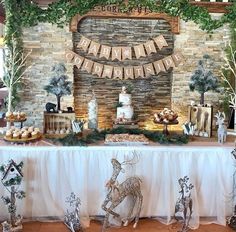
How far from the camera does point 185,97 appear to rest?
468 centimetres

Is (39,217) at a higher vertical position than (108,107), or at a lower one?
lower

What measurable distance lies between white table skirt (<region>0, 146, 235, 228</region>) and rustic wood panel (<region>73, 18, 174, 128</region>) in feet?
4.23

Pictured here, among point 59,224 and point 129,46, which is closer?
point 59,224

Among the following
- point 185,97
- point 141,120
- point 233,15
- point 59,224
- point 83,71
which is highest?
point 233,15

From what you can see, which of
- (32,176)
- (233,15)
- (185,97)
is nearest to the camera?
(32,176)

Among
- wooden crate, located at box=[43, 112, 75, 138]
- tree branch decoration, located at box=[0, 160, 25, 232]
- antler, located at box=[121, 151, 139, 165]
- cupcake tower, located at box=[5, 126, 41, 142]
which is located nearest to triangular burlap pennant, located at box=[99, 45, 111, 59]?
wooden crate, located at box=[43, 112, 75, 138]

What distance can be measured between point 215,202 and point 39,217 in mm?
1782

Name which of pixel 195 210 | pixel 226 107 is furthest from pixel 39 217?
pixel 226 107

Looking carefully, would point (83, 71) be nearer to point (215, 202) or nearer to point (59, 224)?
point (59, 224)

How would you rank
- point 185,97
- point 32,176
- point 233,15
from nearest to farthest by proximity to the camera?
point 32,176 → point 233,15 → point 185,97

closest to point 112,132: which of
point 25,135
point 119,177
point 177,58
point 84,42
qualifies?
point 119,177

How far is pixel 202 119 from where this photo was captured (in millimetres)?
3980

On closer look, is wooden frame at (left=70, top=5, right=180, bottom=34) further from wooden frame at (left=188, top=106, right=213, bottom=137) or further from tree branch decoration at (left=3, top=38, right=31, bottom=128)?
wooden frame at (left=188, top=106, right=213, bottom=137)

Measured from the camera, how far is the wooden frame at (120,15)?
4.45 meters
